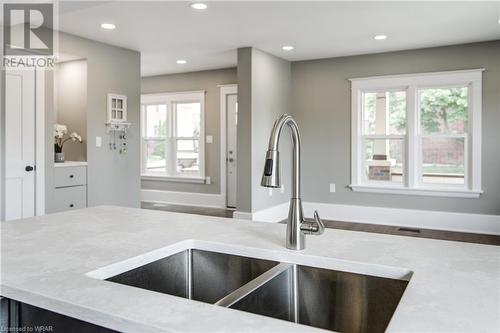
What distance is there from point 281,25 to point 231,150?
9.98 feet

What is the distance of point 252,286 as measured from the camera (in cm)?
102

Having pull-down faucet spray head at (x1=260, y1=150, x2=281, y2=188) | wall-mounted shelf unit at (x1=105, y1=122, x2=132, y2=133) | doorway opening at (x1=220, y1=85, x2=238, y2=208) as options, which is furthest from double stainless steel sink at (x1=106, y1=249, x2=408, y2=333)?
doorway opening at (x1=220, y1=85, x2=238, y2=208)

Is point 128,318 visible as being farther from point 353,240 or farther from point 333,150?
point 333,150

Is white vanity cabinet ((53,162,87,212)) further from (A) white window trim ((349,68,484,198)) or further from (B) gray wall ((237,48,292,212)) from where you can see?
(A) white window trim ((349,68,484,198))

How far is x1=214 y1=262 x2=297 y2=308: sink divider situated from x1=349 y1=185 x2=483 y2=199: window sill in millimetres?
5078

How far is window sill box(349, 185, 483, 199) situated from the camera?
545cm

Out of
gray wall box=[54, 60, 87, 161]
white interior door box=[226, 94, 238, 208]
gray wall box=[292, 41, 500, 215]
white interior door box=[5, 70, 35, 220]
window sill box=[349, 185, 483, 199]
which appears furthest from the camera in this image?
white interior door box=[226, 94, 238, 208]

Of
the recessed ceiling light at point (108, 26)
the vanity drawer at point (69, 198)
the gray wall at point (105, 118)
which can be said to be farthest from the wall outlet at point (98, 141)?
the recessed ceiling light at point (108, 26)

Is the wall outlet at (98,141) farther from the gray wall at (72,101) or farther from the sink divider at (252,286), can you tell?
the sink divider at (252,286)

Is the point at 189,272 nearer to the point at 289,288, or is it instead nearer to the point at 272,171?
the point at 289,288

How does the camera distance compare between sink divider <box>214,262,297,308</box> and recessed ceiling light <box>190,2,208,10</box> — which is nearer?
sink divider <box>214,262,297,308</box>

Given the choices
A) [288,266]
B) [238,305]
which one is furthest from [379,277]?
[238,305]

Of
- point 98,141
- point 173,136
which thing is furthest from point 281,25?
point 173,136

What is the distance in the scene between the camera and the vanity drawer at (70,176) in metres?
4.70
